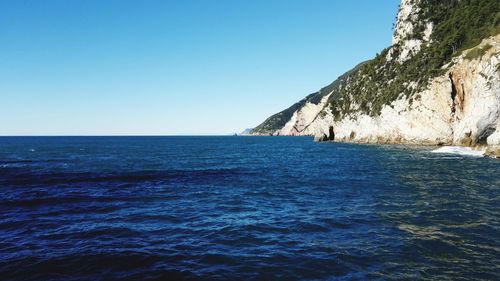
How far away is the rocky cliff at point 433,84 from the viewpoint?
205ft

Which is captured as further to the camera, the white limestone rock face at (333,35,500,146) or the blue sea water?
the white limestone rock face at (333,35,500,146)

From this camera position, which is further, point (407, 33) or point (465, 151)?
point (407, 33)

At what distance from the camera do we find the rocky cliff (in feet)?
205

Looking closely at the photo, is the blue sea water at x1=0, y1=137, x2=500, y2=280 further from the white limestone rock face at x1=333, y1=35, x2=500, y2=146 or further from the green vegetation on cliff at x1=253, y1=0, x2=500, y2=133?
the green vegetation on cliff at x1=253, y1=0, x2=500, y2=133

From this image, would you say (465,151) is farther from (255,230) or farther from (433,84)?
(255,230)

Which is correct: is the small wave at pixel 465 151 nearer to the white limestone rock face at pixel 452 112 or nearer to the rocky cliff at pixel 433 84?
the rocky cliff at pixel 433 84

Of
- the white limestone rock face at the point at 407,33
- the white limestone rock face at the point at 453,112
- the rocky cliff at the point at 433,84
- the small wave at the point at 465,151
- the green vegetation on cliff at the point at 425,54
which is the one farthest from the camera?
the white limestone rock face at the point at 407,33

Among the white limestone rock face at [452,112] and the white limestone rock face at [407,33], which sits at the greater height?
the white limestone rock face at [407,33]

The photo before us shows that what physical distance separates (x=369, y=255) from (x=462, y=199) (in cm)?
1533

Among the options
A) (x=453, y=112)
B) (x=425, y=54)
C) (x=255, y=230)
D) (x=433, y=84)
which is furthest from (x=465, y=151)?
(x=255, y=230)

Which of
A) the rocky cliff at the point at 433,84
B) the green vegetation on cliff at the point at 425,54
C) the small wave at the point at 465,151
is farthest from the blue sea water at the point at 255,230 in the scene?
the green vegetation on cliff at the point at 425,54

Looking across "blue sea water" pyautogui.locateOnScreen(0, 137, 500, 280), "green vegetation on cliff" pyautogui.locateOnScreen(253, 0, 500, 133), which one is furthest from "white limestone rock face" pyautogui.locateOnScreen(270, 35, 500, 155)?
"blue sea water" pyautogui.locateOnScreen(0, 137, 500, 280)

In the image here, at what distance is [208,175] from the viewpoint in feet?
146

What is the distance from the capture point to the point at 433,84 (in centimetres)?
8356
